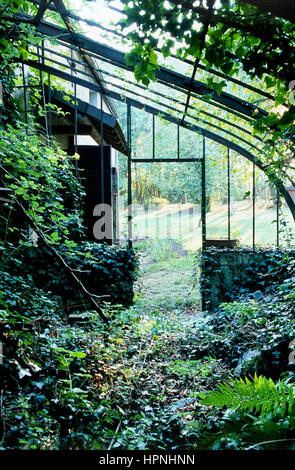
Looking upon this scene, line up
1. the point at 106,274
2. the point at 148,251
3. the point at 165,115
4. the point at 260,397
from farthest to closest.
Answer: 1. the point at 148,251
2. the point at 106,274
3. the point at 165,115
4. the point at 260,397

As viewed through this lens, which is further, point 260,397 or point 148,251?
point 148,251

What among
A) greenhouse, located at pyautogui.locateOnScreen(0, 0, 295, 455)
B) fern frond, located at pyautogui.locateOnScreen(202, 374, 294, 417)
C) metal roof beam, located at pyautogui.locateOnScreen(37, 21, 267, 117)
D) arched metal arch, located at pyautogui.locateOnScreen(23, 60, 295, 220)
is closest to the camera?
greenhouse, located at pyautogui.locateOnScreen(0, 0, 295, 455)

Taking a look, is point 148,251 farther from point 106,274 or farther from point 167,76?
point 167,76

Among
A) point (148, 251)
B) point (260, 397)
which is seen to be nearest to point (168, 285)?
point (148, 251)

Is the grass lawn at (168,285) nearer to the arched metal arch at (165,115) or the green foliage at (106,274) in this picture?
the green foliage at (106,274)

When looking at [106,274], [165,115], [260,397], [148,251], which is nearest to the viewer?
[260,397]

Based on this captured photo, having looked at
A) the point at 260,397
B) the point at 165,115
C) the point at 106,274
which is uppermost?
the point at 165,115

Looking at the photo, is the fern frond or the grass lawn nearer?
the fern frond

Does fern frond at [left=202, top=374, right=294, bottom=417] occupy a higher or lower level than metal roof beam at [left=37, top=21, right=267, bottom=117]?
lower

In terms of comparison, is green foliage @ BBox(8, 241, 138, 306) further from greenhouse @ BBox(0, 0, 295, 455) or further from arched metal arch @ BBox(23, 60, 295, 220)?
arched metal arch @ BBox(23, 60, 295, 220)

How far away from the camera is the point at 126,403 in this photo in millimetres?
3107

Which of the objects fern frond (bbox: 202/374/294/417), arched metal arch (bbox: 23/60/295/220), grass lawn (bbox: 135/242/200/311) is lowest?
grass lawn (bbox: 135/242/200/311)

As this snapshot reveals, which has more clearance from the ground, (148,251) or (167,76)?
(167,76)

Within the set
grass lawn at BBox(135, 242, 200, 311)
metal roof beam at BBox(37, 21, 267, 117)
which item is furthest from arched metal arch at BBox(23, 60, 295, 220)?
grass lawn at BBox(135, 242, 200, 311)
